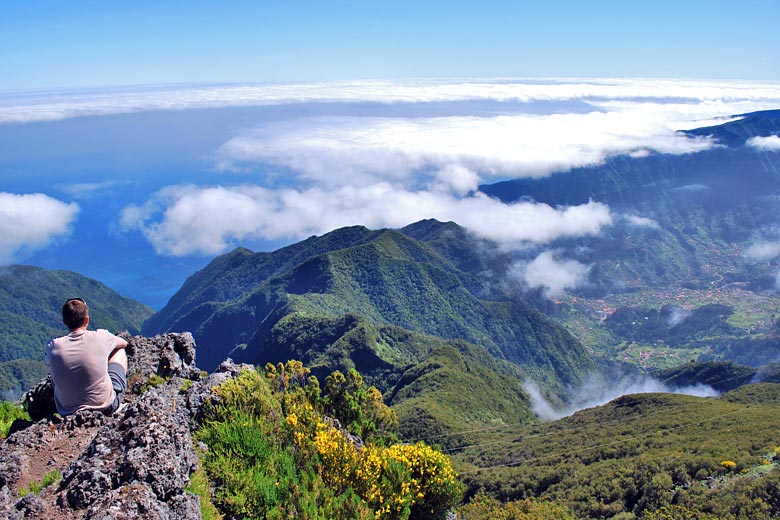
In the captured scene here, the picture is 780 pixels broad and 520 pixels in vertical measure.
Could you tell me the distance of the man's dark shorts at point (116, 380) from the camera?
38.9ft

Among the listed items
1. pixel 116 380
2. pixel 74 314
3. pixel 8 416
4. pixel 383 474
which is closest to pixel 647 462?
pixel 383 474

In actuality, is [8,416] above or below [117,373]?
below

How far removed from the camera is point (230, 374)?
18797 mm

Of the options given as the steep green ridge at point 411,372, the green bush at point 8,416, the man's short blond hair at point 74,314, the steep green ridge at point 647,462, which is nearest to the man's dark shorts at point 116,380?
the man's short blond hair at point 74,314

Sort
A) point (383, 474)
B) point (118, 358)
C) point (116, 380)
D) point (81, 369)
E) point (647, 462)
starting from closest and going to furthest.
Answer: point (81, 369)
point (118, 358)
point (116, 380)
point (383, 474)
point (647, 462)

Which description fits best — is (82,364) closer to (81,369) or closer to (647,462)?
(81,369)

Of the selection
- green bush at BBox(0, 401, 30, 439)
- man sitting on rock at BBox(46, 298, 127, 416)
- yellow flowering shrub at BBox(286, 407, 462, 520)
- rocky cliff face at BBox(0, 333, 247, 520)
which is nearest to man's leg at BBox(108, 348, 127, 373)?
man sitting on rock at BBox(46, 298, 127, 416)

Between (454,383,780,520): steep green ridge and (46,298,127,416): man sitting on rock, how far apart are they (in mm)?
43760

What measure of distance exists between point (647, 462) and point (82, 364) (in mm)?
58709

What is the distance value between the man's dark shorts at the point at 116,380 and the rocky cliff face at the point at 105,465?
186 mm

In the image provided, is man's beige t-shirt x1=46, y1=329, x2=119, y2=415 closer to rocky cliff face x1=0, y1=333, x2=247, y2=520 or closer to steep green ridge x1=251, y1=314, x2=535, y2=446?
rocky cliff face x1=0, y1=333, x2=247, y2=520

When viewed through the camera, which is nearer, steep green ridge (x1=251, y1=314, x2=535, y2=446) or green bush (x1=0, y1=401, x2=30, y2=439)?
green bush (x1=0, y1=401, x2=30, y2=439)

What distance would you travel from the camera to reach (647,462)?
54.6m

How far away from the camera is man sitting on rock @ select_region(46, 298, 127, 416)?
10602 mm
